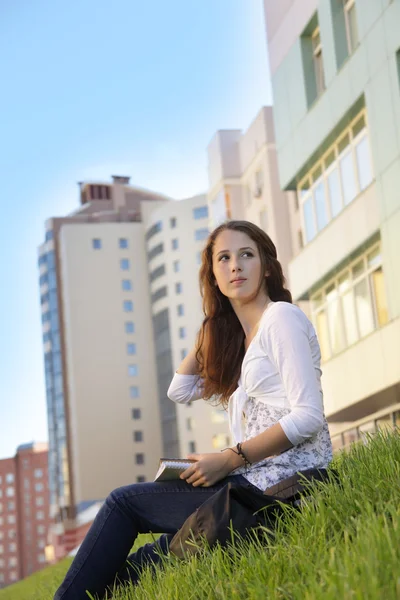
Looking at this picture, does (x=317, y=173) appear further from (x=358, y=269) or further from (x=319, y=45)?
(x=358, y=269)

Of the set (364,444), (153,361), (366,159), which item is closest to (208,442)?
(153,361)

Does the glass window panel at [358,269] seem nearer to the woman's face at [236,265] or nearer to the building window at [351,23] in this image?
the building window at [351,23]

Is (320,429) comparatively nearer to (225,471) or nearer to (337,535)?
(225,471)

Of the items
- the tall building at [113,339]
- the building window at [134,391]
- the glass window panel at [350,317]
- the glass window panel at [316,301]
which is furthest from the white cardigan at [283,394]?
the building window at [134,391]

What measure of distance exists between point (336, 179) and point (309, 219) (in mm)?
2227

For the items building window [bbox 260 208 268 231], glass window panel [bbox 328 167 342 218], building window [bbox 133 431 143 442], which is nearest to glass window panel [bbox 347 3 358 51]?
glass window panel [bbox 328 167 342 218]

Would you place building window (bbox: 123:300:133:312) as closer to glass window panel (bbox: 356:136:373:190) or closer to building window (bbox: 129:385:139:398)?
building window (bbox: 129:385:139:398)

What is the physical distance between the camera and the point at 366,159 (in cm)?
2189

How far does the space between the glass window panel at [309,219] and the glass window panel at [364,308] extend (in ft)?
10.1

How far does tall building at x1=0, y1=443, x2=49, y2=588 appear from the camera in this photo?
174250 mm

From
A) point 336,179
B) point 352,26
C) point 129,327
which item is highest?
point 129,327

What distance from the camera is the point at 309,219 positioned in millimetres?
26078

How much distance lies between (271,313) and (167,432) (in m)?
93.0

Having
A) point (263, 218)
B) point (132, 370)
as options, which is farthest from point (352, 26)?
point (132, 370)
